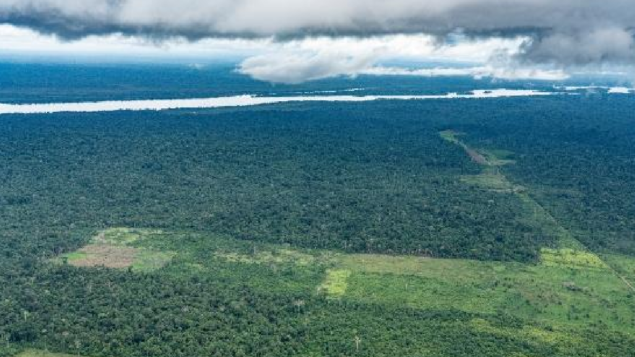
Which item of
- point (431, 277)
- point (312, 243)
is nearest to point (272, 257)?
point (312, 243)

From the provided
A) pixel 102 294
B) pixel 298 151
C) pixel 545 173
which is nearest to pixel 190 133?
pixel 298 151

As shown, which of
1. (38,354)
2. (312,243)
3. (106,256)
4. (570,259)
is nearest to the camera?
(38,354)

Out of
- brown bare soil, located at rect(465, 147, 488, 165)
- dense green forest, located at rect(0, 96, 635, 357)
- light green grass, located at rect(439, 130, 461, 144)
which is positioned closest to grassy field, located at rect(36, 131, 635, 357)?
dense green forest, located at rect(0, 96, 635, 357)

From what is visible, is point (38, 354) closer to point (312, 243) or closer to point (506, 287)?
point (312, 243)

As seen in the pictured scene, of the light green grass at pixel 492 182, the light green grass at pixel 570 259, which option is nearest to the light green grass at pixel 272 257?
the light green grass at pixel 570 259

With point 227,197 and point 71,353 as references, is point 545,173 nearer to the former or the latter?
point 227,197

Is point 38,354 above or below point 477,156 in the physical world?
below
